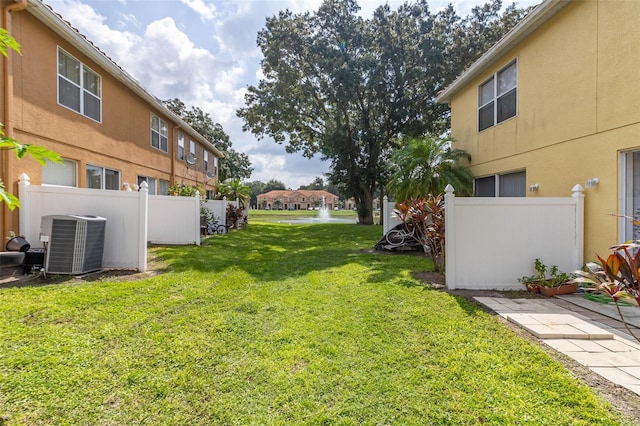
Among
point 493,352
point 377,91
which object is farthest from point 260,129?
point 493,352

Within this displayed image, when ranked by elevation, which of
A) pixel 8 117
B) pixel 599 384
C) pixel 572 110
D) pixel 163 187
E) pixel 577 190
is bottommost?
pixel 599 384

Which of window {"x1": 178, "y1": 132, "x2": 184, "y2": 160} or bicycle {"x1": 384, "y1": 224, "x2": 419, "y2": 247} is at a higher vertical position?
window {"x1": 178, "y1": 132, "x2": 184, "y2": 160}

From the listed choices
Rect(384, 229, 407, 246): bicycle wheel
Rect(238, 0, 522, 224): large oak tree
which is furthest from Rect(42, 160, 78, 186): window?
Rect(238, 0, 522, 224): large oak tree

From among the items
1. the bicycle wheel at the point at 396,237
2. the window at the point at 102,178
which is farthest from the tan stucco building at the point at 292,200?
the bicycle wheel at the point at 396,237

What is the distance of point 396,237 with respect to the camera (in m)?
9.08

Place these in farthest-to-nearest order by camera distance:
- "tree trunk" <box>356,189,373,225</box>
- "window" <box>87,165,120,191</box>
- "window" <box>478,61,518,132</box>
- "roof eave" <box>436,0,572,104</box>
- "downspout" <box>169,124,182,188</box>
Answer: "tree trunk" <box>356,189,373,225</box> → "downspout" <box>169,124,182,188</box> → "window" <box>87,165,120,191</box> → "window" <box>478,61,518,132</box> → "roof eave" <box>436,0,572,104</box>

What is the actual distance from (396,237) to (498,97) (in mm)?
4667

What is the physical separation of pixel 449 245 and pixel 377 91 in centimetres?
1525

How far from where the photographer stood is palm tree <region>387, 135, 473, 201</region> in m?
8.63

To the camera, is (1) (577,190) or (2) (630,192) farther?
(1) (577,190)

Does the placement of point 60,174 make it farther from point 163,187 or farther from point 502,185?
point 502,185

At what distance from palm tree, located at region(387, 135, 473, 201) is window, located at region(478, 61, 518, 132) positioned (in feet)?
3.81

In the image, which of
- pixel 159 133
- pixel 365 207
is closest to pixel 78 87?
pixel 159 133

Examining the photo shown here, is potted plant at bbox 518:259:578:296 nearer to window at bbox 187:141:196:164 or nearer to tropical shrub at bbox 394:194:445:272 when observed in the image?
tropical shrub at bbox 394:194:445:272
